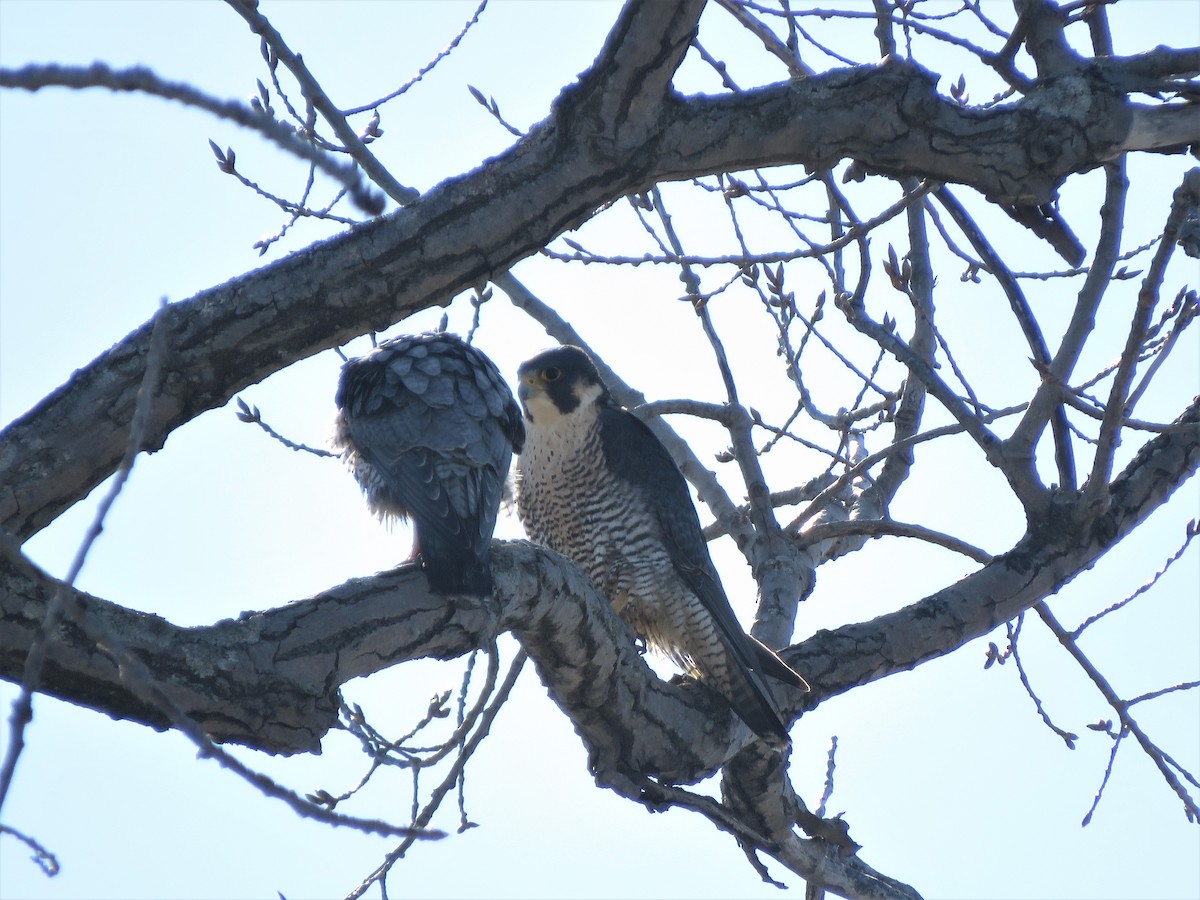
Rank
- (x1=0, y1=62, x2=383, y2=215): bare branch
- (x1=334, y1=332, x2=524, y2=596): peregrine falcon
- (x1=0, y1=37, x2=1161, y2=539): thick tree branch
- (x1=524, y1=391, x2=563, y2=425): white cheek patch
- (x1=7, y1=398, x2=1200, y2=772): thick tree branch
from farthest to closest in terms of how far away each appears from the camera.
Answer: (x1=524, y1=391, x2=563, y2=425): white cheek patch, (x1=334, y1=332, x2=524, y2=596): peregrine falcon, (x1=0, y1=37, x2=1161, y2=539): thick tree branch, (x1=7, y1=398, x2=1200, y2=772): thick tree branch, (x1=0, y1=62, x2=383, y2=215): bare branch

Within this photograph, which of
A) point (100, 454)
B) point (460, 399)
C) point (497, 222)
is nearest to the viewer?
point (100, 454)

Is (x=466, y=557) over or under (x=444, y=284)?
under

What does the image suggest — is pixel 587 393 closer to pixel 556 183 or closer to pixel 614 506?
pixel 614 506

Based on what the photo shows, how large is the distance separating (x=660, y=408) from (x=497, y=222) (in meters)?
2.08

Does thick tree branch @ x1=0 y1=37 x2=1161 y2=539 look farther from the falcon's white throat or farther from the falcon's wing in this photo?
the falcon's white throat

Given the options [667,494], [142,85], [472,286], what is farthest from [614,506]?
[142,85]

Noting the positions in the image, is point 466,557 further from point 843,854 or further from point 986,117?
point 843,854

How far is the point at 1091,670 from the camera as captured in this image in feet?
12.9

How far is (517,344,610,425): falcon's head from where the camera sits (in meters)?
5.06

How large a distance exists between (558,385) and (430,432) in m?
1.58

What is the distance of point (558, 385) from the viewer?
5.10m

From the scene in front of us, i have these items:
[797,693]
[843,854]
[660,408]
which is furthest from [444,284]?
[843,854]

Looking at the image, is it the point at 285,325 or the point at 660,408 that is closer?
the point at 285,325

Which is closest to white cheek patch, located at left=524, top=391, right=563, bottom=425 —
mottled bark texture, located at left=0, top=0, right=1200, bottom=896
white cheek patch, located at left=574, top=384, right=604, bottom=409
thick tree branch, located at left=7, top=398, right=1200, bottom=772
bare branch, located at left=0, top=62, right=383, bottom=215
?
white cheek patch, located at left=574, top=384, right=604, bottom=409
